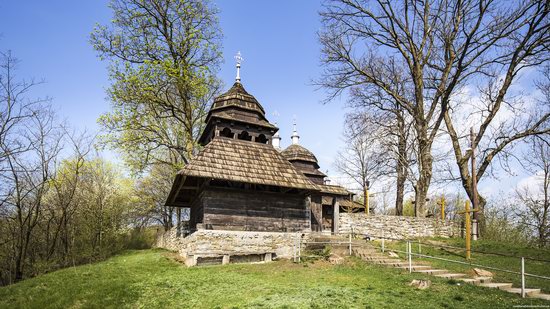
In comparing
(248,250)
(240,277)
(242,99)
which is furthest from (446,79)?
(240,277)

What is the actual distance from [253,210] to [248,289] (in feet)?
19.3

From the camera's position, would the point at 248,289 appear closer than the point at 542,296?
No

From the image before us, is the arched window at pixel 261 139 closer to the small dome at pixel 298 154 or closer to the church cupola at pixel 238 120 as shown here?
the church cupola at pixel 238 120

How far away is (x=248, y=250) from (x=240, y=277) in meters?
3.43

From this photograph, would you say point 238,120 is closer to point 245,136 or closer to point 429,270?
point 245,136

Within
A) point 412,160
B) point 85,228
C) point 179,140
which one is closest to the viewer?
point 85,228

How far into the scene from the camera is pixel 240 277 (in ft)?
36.2

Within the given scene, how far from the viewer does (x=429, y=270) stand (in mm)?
11539

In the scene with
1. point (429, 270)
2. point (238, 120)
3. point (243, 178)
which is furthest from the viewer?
point (238, 120)

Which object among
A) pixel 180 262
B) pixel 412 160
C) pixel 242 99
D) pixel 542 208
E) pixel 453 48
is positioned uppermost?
pixel 453 48

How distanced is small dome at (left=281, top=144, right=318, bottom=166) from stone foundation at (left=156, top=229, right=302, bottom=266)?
12391 mm

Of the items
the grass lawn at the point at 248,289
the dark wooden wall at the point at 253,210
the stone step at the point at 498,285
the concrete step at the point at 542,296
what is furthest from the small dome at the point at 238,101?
the concrete step at the point at 542,296

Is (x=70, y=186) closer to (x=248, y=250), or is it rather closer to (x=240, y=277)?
(x=248, y=250)

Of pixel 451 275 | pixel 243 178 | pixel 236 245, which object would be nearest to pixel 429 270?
pixel 451 275
